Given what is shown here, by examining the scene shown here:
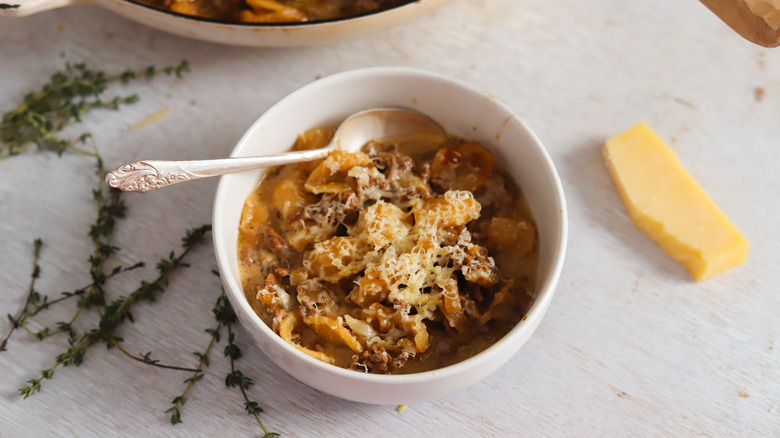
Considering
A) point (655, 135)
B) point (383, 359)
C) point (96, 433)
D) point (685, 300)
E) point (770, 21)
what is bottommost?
point (96, 433)

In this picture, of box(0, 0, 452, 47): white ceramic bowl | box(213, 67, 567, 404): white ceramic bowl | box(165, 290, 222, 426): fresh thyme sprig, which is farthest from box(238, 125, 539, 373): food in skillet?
box(0, 0, 452, 47): white ceramic bowl

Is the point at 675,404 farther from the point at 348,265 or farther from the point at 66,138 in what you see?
the point at 66,138

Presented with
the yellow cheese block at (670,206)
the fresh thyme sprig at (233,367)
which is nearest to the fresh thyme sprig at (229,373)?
the fresh thyme sprig at (233,367)

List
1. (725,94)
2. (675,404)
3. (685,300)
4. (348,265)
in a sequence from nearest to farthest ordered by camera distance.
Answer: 1. (348,265)
2. (675,404)
3. (685,300)
4. (725,94)

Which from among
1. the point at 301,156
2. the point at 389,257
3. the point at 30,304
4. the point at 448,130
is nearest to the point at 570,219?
the point at 448,130

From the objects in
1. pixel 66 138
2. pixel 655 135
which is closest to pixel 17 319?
pixel 66 138

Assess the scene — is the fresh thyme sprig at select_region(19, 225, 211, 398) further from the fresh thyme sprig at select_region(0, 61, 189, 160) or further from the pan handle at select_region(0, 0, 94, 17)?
the pan handle at select_region(0, 0, 94, 17)

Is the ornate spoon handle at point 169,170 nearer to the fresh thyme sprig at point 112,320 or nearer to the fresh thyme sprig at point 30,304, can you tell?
the fresh thyme sprig at point 112,320
